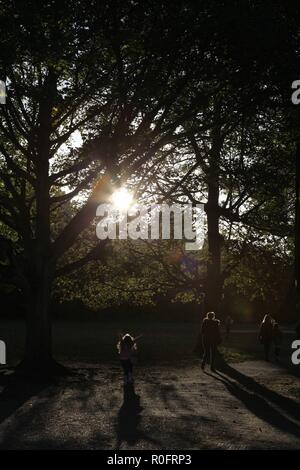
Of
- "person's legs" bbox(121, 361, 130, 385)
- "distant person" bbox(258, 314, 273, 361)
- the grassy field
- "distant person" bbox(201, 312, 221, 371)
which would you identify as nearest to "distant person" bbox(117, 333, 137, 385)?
"person's legs" bbox(121, 361, 130, 385)

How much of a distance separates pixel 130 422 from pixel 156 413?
146 centimetres

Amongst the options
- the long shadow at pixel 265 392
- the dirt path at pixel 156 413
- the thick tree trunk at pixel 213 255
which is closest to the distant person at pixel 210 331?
the long shadow at pixel 265 392

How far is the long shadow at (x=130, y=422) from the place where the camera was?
1216 cm

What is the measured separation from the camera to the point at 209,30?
1825cm

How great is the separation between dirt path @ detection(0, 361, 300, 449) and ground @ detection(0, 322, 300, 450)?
0.05 feet

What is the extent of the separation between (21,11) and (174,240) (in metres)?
20.6

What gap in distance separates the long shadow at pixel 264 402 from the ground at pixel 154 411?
0.05 ft

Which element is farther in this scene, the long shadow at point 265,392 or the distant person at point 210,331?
the distant person at point 210,331

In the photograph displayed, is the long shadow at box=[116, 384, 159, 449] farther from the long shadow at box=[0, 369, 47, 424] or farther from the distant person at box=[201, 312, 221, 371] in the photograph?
the distant person at box=[201, 312, 221, 371]

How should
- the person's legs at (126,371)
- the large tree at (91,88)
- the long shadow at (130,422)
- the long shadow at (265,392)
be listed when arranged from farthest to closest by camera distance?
the person's legs at (126,371) < the large tree at (91,88) < the long shadow at (265,392) < the long shadow at (130,422)

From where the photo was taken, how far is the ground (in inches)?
476

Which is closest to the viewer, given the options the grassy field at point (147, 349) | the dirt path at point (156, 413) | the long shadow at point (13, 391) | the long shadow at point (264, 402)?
the dirt path at point (156, 413)

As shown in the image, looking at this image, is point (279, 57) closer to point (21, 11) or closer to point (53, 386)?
point (21, 11)

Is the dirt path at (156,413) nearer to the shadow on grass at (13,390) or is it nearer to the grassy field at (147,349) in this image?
the shadow on grass at (13,390)
